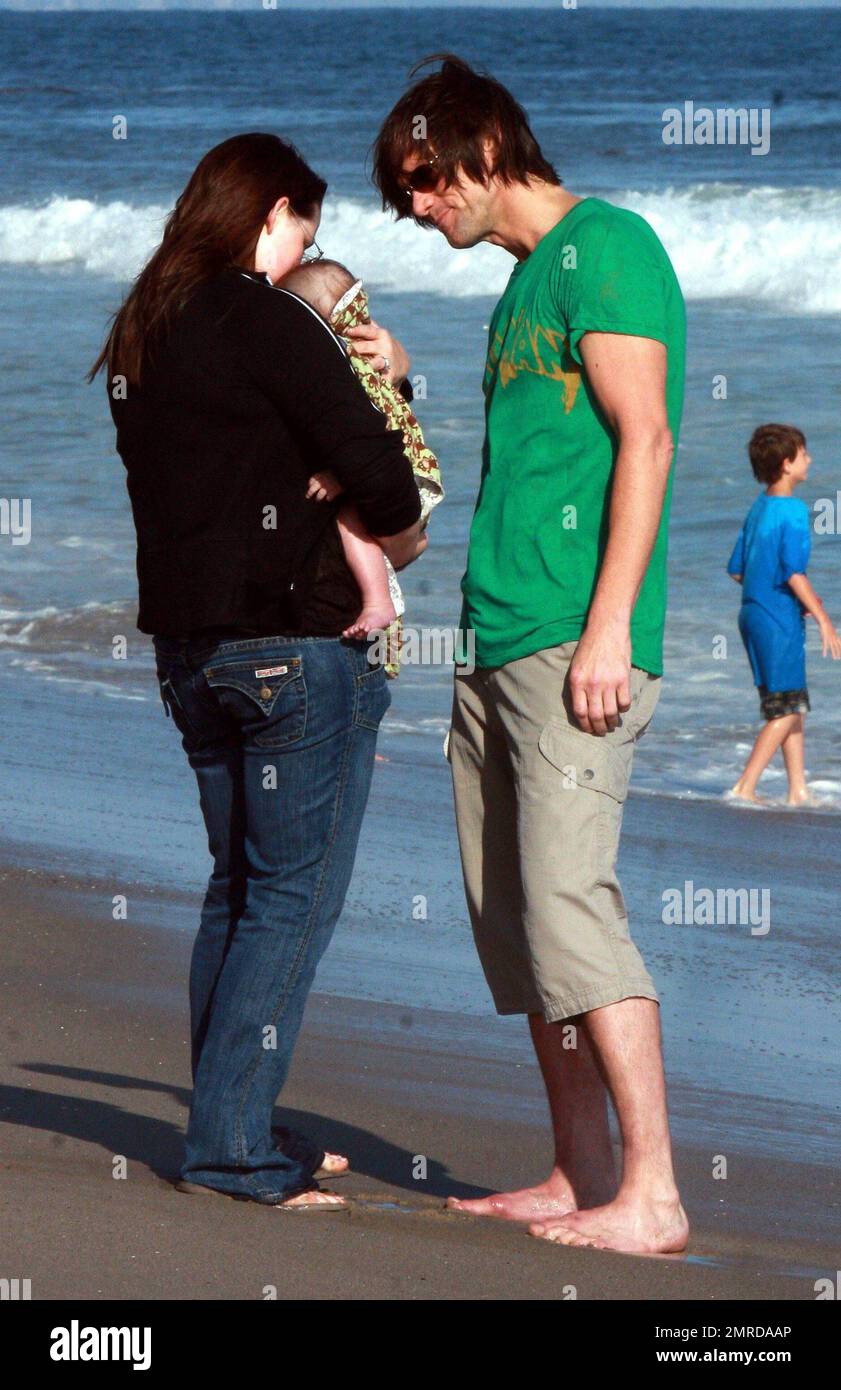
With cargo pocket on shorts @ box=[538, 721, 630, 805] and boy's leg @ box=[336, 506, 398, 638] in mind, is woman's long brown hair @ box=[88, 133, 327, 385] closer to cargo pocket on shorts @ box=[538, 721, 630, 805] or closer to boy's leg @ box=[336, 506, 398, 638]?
boy's leg @ box=[336, 506, 398, 638]

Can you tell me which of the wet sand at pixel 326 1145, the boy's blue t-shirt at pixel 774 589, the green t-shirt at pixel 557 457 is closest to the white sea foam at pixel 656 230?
the boy's blue t-shirt at pixel 774 589

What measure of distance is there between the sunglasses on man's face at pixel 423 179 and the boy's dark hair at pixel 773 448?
468 centimetres

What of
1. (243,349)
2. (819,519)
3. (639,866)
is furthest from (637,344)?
(819,519)

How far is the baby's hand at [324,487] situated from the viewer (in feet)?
8.82

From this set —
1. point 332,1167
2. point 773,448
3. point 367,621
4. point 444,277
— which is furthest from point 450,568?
point 444,277

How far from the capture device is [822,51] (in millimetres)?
45969

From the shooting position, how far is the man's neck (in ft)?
9.29

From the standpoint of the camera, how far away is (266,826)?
8.98 feet

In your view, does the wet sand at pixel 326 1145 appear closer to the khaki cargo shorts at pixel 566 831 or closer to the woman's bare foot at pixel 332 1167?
the woman's bare foot at pixel 332 1167

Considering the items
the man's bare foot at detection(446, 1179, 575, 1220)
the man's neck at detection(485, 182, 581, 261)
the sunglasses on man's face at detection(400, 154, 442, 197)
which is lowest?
the man's bare foot at detection(446, 1179, 575, 1220)

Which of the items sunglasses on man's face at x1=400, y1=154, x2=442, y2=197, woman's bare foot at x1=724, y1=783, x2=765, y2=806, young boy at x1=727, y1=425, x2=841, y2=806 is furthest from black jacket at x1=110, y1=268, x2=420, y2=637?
young boy at x1=727, y1=425, x2=841, y2=806

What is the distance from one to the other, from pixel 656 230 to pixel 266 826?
1914 centimetres

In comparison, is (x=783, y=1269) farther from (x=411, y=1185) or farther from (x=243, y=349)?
(x=243, y=349)

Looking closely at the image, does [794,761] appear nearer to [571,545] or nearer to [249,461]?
[571,545]
